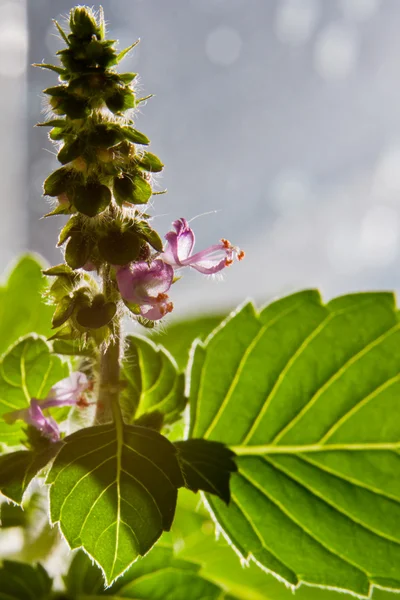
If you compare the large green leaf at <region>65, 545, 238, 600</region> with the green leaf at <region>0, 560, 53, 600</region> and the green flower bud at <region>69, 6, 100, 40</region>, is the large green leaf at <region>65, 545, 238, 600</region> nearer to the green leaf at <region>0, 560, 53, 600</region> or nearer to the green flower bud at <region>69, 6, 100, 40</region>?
the green leaf at <region>0, 560, 53, 600</region>

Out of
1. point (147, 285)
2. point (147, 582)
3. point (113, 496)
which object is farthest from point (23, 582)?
point (147, 285)

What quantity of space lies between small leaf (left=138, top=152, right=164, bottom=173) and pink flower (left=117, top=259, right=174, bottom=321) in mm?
63

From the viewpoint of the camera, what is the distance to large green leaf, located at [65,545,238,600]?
24.3 inches

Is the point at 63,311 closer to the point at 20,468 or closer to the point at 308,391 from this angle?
the point at 20,468

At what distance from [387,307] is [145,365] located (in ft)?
0.75

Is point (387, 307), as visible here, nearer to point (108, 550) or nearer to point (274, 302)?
point (274, 302)

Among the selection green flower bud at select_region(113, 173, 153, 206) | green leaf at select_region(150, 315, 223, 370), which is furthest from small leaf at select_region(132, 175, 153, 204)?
green leaf at select_region(150, 315, 223, 370)

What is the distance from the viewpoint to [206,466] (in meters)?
0.52

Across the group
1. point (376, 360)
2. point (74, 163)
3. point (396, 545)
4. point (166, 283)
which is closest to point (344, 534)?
point (396, 545)

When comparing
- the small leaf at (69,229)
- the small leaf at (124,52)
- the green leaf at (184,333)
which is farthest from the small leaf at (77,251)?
the green leaf at (184,333)

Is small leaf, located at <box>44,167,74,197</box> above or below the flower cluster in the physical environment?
above

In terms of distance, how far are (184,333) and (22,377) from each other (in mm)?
468

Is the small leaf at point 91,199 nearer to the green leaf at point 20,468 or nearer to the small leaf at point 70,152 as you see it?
the small leaf at point 70,152

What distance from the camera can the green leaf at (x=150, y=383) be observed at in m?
0.58
